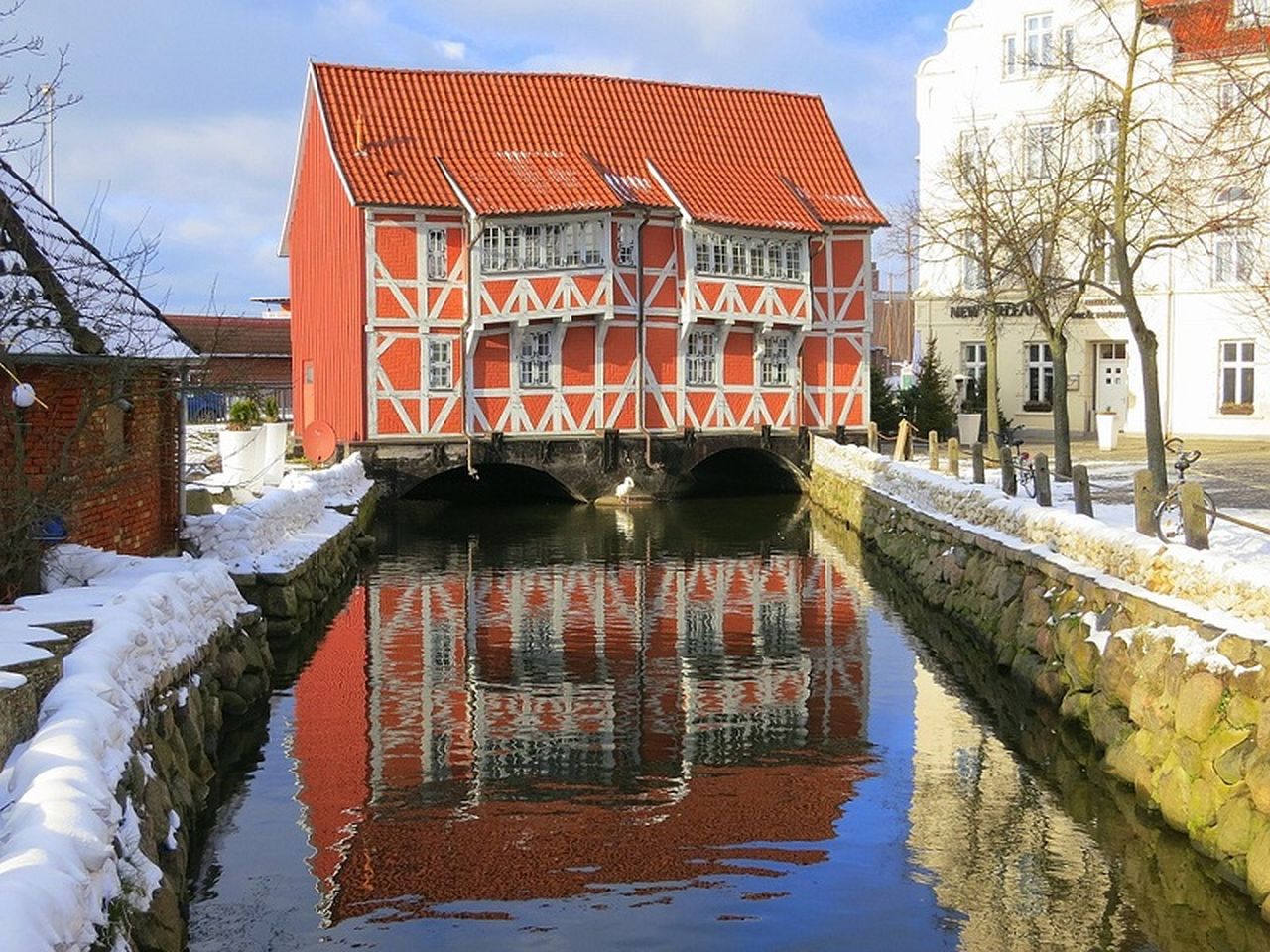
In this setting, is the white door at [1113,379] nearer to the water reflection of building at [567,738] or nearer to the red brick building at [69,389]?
the water reflection of building at [567,738]

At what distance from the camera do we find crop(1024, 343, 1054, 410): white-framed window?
39750 mm

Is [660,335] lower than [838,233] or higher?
lower

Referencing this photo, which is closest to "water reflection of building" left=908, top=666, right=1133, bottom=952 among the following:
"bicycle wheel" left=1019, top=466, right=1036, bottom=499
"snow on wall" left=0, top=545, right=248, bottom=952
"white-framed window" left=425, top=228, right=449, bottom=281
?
"snow on wall" left=0, top=545, right=248, bottom=952

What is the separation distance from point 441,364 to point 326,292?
3619 millimetres

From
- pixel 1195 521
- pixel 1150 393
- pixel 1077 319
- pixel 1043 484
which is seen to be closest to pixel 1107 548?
pixel 1195 521

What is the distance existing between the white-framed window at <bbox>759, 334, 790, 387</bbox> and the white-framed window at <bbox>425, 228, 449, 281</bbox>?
7.44m

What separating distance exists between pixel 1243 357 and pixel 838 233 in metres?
10.0

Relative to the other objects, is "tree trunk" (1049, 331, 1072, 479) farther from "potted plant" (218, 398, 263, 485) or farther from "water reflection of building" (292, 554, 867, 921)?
"potted plant" (218, 398, 263, 485)

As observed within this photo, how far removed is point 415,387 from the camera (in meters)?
30.5

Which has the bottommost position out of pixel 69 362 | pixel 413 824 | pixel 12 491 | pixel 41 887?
pixel 413 824

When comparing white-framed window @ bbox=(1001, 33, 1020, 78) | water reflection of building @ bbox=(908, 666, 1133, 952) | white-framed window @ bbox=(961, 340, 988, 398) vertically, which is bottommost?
water reflection of building @ bbox=(908, 666, 1133, 952)

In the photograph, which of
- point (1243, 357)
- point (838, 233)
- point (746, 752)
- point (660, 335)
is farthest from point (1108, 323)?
point (746, 752)

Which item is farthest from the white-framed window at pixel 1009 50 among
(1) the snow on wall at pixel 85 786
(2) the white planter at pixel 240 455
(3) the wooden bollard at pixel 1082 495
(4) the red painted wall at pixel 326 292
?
(1) the snow on wall at pixel 85 786

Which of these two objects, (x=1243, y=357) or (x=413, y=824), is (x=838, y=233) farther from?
(x=413, y=824)
